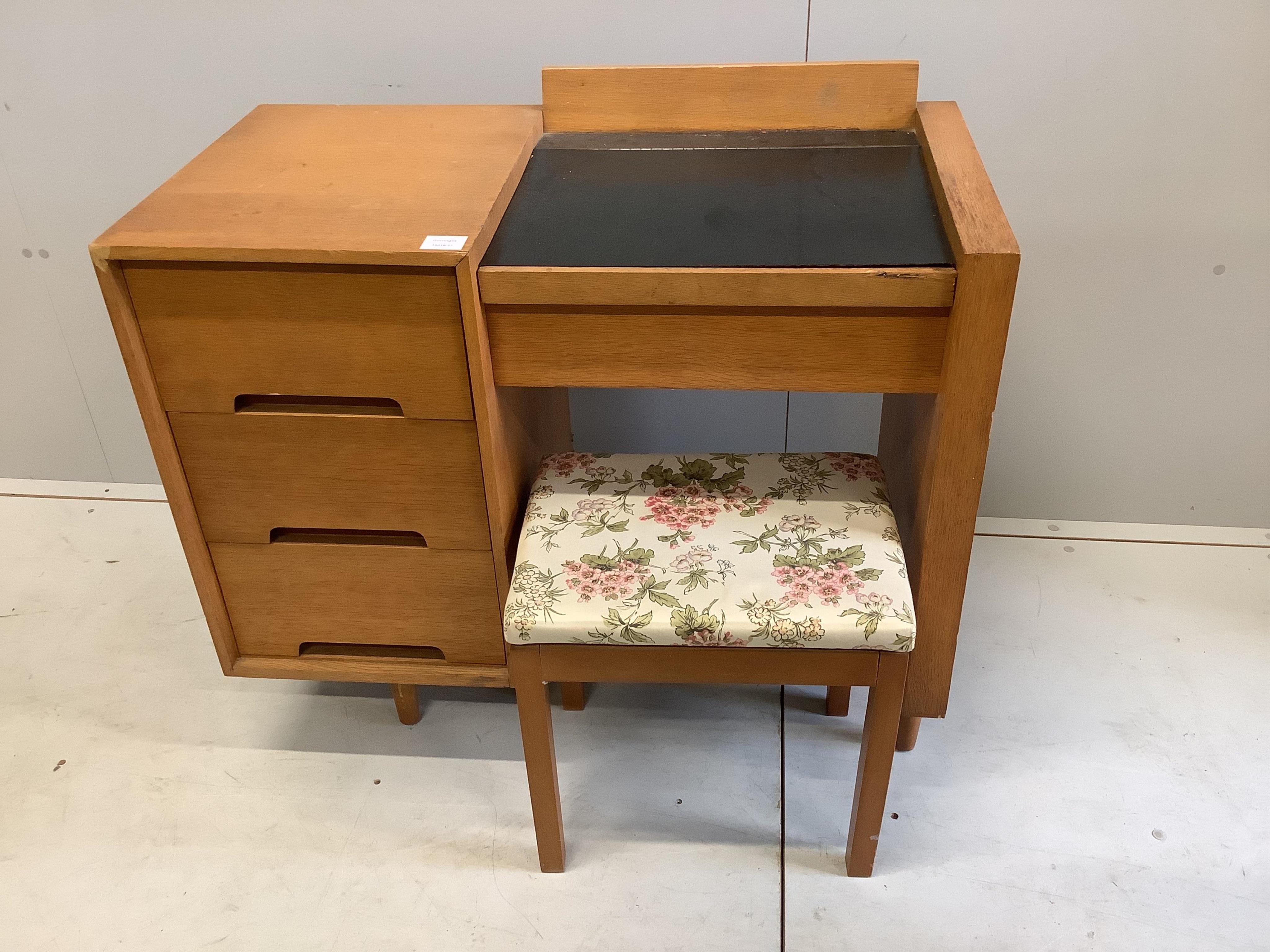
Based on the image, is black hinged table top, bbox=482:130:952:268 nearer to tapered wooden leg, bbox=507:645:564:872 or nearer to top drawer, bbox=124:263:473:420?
top drawer, bbox=124:263:473:420

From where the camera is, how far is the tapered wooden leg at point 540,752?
1.06 metres

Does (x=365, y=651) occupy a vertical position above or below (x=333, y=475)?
below

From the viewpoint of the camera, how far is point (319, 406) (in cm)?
107

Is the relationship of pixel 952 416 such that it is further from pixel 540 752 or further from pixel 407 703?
pixel 407 703

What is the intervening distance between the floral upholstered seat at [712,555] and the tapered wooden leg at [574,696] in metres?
0.37

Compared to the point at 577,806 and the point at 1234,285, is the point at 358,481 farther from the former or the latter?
the point at 1234,285

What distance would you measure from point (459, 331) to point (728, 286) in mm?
260

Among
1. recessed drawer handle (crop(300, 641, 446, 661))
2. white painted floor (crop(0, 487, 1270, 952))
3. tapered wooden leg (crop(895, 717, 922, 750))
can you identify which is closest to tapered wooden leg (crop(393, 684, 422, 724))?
white painted floor (crop(0, 487, 1270, 952))

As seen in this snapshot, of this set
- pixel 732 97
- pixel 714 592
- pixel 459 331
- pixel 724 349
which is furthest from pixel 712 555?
pixel 732 97

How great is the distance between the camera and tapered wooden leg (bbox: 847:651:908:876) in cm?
104

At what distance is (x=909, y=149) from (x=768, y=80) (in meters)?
0.19

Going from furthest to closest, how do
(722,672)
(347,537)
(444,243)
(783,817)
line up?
(783,817) → (347,537) → (722,672) → (444,243)

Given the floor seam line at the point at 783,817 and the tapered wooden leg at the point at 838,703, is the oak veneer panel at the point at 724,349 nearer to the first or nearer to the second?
the floor seam line at the point at 783,817

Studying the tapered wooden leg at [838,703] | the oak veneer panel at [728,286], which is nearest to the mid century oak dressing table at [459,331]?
the oak veneer panel at [728,286]
